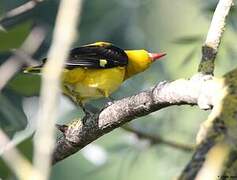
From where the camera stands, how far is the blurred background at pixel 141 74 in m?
3.31

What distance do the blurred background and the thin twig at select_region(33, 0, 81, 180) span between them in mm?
1829

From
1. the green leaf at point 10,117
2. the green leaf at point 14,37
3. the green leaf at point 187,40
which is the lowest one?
the green leaf at point 10,117

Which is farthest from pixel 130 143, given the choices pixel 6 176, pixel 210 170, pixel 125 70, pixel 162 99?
pixel 210 170

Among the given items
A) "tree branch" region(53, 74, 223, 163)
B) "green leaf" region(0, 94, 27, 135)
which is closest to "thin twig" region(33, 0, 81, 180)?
"tree branch" region(53, 74, 223, 163)

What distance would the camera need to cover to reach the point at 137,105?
6.12ft

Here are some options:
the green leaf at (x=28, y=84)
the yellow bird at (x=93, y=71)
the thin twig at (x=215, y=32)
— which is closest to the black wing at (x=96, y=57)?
the yellow bird at (x=93, y=71)

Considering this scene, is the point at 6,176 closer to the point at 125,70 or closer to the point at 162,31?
the point at 125,70

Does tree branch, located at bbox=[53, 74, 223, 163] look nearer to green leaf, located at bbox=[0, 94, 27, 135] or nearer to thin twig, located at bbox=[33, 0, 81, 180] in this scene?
green leaf, located at bbox=[0, 94, 27, 135]

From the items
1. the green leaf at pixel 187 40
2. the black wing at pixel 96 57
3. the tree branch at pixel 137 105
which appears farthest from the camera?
the green leaf at pixel 187 40

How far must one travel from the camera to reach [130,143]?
358 cm

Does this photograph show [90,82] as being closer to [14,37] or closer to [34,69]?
[34,69]

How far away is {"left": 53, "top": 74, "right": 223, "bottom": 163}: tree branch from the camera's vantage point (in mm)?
1672

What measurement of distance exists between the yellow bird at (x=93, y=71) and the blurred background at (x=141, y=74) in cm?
18

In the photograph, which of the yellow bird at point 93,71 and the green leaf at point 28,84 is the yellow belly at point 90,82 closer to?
the yellow bird at point 93,71
